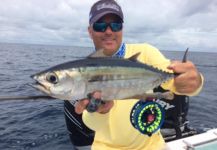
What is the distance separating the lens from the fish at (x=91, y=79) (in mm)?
2961

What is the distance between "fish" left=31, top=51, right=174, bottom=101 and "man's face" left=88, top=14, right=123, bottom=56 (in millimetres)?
931

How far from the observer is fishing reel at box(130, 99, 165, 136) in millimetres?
4102

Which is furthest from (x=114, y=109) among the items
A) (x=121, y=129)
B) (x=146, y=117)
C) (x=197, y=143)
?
(x=197, y=143)

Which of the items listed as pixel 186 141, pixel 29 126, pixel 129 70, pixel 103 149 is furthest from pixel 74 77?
pixel 29 126

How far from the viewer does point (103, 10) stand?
4051 mm

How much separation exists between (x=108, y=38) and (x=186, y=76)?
1.25 m

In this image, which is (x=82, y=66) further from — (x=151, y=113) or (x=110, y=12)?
(x=151, y=113)

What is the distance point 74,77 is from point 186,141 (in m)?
2.66

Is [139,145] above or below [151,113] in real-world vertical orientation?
below

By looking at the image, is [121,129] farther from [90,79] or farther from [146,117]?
[90,79]

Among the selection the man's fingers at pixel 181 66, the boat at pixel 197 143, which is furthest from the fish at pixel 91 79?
the boat at pixel 197 143

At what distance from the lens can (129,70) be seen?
125 inches

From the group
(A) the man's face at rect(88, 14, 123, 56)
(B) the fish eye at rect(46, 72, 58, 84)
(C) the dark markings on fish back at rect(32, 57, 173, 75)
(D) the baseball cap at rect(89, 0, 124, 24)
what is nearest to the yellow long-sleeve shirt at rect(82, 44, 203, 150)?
(A) the man's face at rect(88, 14, 123, 56)

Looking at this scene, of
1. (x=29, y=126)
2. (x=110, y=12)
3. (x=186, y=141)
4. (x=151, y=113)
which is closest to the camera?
(x=110, y=12)
